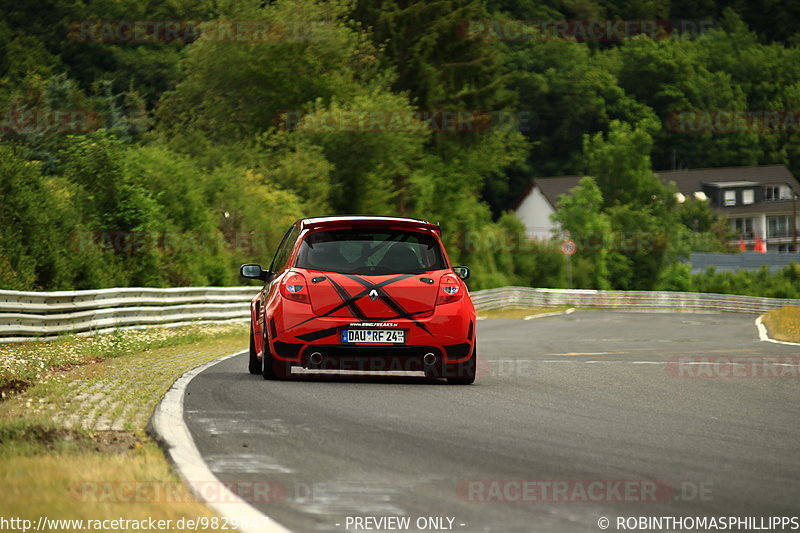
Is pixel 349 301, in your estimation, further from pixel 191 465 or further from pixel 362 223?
pixel 191 465

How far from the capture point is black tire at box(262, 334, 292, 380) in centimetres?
1275

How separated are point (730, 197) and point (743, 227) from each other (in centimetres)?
430

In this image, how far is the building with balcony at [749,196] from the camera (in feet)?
400

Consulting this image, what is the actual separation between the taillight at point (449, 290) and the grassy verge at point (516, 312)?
36111mm

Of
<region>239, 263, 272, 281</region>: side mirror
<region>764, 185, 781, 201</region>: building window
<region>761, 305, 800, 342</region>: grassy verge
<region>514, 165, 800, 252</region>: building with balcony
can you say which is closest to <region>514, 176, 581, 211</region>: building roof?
<region>514, 165, 800, 252</region>: building with balcony

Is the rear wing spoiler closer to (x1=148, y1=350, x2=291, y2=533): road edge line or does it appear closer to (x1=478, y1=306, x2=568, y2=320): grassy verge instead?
(x1=148, y1=350, x2=291, y2=533): road edge line

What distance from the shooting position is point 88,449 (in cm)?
764

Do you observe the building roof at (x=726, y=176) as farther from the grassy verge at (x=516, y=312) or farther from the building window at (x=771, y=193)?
the grassy verge at (x=516, y=312)

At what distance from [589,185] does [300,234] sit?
82996 millimetres

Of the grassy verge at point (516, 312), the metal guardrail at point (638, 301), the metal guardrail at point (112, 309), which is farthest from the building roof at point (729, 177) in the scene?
the metal guardrail at point (112, 309)

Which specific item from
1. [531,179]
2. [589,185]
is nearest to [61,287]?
[589,185]

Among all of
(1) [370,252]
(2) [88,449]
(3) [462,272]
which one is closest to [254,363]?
(1) [370,252]

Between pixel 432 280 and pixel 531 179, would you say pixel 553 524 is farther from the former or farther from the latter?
pixel 531 179

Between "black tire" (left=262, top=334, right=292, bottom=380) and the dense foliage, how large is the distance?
1289 centimetres
